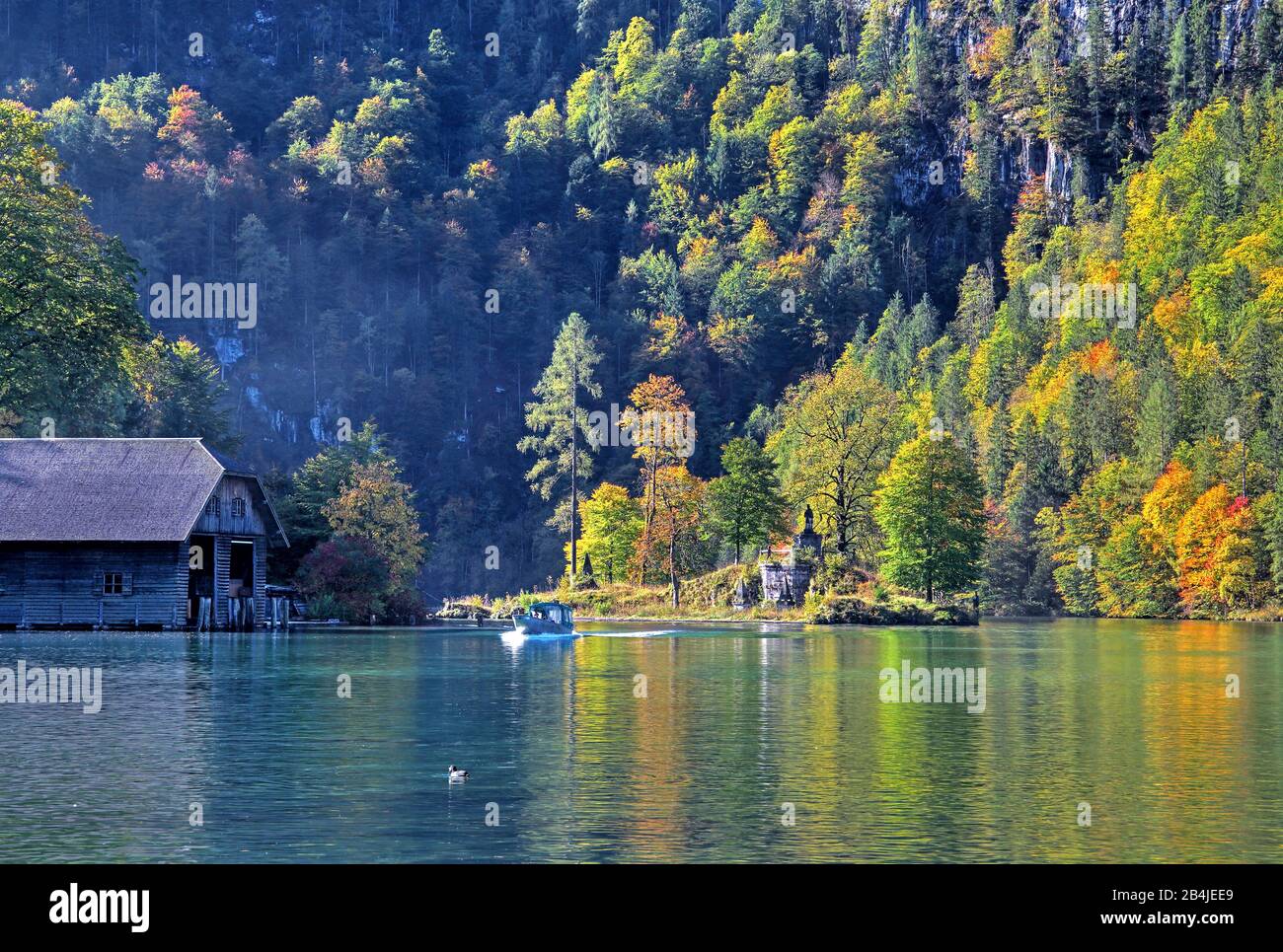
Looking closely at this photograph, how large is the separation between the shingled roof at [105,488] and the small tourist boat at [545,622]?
13843 mm

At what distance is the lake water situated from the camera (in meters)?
22.0

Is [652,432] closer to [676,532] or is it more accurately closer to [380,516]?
[676,532]

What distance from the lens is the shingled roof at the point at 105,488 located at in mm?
70750

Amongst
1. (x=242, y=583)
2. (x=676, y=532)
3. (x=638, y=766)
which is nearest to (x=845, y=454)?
(x=676, y=532)

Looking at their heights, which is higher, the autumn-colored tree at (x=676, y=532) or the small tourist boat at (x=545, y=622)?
the autumn-colored tree at (x=676, y=532)

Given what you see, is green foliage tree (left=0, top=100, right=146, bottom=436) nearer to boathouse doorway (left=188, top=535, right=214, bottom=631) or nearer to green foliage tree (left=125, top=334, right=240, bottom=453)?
boathouse doorway (left=188, top=535, right=214, bottom=631)

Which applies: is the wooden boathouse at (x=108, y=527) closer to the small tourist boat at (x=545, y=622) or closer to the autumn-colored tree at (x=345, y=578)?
the autumn-colored tree at (x=345, y=578)

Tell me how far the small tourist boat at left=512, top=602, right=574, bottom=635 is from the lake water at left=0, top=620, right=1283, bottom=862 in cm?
2171

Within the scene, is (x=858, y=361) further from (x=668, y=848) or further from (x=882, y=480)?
(x=668, y=848)

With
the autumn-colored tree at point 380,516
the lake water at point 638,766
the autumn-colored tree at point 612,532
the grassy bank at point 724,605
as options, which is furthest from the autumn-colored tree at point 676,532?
the lake water at point 638,766

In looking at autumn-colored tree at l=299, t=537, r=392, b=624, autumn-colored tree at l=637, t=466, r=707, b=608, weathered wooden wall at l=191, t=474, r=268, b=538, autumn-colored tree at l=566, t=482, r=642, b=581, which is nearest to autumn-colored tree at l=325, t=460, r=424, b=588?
autumn-colored tree at l=299, t=537, r=392, b=624
